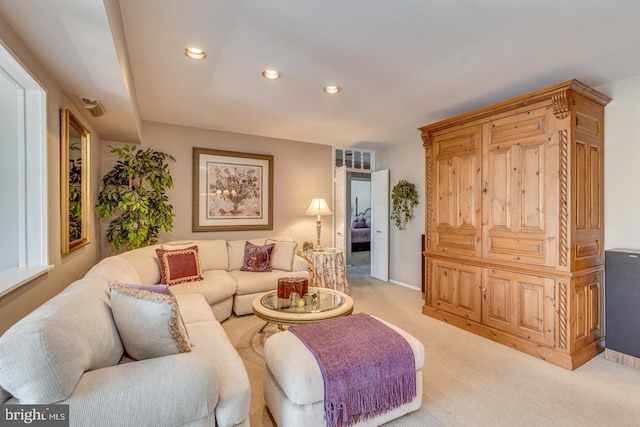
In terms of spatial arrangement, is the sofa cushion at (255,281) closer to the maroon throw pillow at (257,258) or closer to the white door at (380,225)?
the maroon throw pillow at (257,258)

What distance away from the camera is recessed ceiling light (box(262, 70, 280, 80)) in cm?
253

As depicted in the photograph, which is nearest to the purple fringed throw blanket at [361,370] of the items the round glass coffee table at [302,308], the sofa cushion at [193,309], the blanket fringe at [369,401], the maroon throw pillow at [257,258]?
the blanket fringe at [369,401]

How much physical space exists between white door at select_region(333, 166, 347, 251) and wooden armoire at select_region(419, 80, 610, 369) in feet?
7.12

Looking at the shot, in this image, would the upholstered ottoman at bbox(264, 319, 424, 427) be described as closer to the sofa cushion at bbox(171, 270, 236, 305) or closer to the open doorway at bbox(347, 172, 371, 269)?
the sofa cushion at bbox(171, 270, 236, 305)

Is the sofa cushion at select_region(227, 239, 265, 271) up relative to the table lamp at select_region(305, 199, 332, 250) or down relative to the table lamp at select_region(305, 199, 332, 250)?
down

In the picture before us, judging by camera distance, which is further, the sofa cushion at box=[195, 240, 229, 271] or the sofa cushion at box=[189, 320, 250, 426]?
the sofa cushion at box=[195, 240, 229, 271]

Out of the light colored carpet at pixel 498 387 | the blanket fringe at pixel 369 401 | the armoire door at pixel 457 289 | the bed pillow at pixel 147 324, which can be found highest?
the bed pillow at pixel 147 324

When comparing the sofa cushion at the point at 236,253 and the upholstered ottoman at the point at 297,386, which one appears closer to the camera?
the upholstered ottoman at the point at 297,386

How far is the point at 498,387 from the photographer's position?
2174 mm

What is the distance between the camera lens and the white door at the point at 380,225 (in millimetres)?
5352

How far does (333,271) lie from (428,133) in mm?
2257

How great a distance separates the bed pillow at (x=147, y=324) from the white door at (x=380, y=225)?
168 inches

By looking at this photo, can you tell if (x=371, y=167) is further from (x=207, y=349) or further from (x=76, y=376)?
(x=76, y=376)

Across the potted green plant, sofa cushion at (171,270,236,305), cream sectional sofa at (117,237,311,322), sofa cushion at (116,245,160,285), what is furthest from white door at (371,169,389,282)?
sofa cushion at (116,245,160,285)
